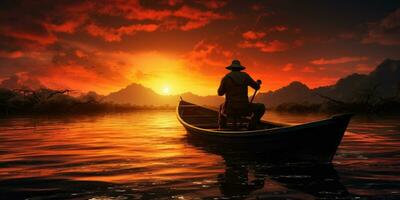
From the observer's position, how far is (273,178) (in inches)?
291

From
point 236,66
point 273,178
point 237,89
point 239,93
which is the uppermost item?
point 236,66

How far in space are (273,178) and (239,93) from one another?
4.92m

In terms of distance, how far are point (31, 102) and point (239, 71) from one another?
33483 mm

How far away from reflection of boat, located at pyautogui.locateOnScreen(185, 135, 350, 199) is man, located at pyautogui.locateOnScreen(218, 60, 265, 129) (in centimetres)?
200

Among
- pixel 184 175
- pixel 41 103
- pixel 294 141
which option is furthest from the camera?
pixel 41 103

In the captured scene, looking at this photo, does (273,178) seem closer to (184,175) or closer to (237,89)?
(184,175)

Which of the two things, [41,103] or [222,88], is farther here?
[41,103]

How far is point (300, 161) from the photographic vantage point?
9219 millimetres

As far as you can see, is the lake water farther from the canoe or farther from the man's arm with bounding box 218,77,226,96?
the man's arm with bounding box 218,77,226,96

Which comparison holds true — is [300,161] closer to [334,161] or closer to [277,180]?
[334,161]

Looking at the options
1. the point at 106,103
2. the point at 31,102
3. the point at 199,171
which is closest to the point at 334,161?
the point at 199,171

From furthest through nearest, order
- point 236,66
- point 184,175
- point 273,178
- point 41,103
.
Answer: point 41,103 → point 236,66 → point 184,175 → point 273,178

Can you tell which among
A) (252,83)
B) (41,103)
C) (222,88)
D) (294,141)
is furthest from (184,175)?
(41,103)

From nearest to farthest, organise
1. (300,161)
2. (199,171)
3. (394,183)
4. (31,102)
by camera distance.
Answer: (394,183) < (199,171) < (300,161) < (31,102)
